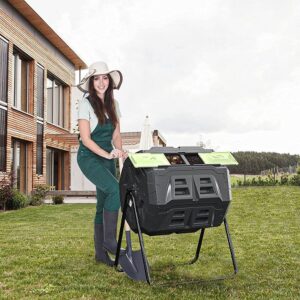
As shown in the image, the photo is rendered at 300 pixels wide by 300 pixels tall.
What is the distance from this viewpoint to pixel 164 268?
4941mm

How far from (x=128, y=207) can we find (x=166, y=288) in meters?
0.76

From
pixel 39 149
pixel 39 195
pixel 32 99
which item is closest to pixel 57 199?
pixel 39 195

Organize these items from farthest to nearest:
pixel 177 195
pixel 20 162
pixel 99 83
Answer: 1. pixel 20 162
2. pixel 99 83
3. pixel 177 195

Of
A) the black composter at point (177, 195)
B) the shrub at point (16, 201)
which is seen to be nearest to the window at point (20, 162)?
the shrub at point (16, 201)

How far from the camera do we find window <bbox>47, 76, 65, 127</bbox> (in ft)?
78.2

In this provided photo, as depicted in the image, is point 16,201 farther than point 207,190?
Yes

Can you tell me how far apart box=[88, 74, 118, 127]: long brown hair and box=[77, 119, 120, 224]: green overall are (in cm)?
7

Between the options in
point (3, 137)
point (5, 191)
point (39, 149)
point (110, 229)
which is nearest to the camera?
point (110, 229)

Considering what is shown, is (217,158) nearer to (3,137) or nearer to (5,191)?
(5,191)

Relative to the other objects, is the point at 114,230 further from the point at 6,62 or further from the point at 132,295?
the point at 6,62

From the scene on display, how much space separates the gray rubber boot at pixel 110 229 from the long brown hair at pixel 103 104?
2.97 ft

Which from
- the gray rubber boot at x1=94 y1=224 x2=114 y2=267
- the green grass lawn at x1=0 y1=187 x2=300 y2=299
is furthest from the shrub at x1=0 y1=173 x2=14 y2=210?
the gray rubber boot at x1=94 y1=224 x2=114 y2=267

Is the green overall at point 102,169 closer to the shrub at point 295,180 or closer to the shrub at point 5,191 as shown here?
the shrub at point 5,191

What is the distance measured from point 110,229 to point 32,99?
54.2ft
